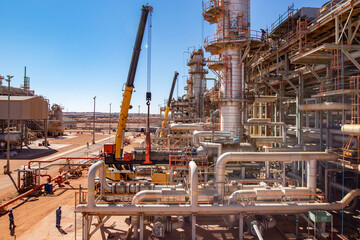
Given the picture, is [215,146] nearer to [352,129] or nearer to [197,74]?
[352,129]

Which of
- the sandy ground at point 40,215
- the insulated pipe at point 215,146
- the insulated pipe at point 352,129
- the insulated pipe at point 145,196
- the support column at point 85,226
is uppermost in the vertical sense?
the insulated pipe at point 352,129

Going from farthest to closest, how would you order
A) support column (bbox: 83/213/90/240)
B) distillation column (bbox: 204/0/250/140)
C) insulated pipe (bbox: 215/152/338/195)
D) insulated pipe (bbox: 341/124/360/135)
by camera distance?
distillation column (bbox: 204/0/250/140), insulated pipe (bbox: 215/152/338/195), insulated pipe (bbox: 341/124/360/135), support column (bbox: 83/213/90/240)

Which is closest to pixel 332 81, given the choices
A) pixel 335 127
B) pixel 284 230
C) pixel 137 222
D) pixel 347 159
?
pixel 335 127

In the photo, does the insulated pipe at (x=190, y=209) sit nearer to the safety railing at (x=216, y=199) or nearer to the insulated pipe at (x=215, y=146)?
the safety railing at (x=216, y=199)

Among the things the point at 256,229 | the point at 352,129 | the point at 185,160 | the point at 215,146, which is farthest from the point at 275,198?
the point at 185,160

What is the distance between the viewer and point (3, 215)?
1503 centimetres

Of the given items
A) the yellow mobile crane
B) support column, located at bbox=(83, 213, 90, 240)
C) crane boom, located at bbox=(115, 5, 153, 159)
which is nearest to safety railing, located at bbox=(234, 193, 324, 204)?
support column, located at bbox=(83, 213, 90, 240)

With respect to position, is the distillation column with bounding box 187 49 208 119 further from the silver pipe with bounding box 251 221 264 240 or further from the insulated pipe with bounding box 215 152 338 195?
the silver pipe with bounding box 251 221 264 240

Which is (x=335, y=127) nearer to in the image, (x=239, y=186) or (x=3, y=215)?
(x=239, y=186)

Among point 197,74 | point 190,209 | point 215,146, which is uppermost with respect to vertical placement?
point 197,74

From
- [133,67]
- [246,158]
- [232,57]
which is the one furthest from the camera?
[232,57]

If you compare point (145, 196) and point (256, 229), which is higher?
point (145, 196)

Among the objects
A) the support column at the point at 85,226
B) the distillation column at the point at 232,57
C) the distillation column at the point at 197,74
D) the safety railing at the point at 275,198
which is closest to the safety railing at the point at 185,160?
the safety railing at the point at 275,198

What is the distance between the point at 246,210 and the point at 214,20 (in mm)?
17898
